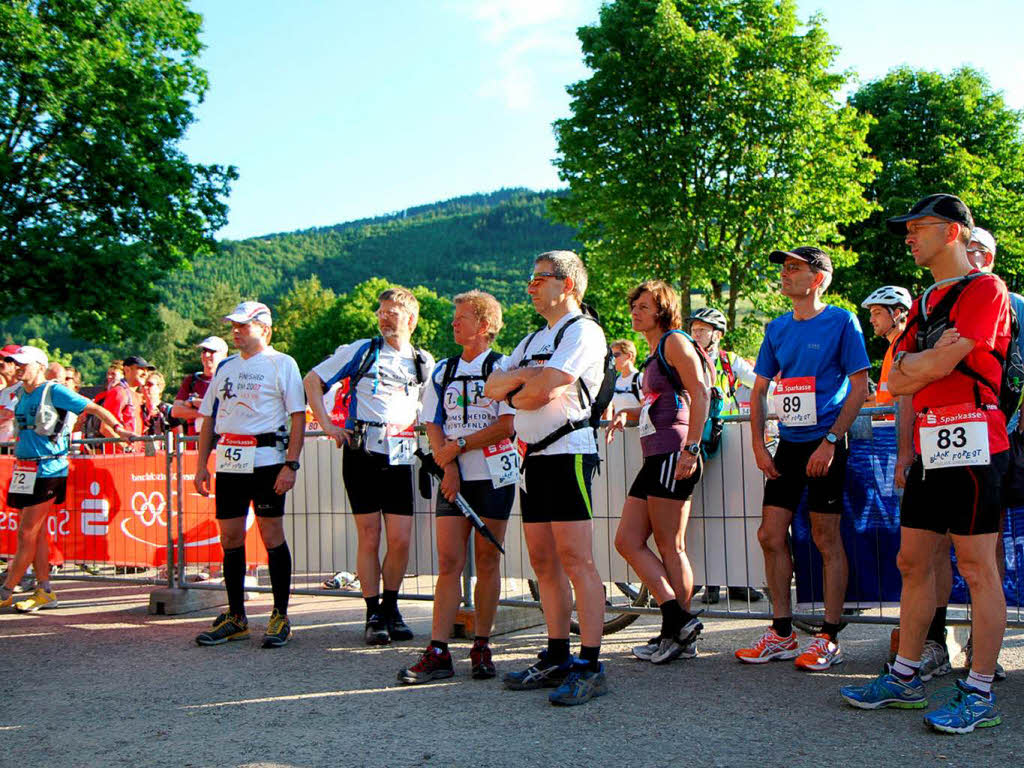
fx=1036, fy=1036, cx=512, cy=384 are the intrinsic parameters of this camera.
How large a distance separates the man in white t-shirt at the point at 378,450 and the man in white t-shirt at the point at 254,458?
255 mm

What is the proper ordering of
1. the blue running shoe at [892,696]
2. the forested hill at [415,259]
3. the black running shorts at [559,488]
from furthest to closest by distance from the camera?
the forested hill at [415,259] < the black running shorts at [559,488] < the blue running shoe at [892,696]

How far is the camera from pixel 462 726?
461 centimetres

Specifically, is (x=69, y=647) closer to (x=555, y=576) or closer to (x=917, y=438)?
(x=555, y=576)

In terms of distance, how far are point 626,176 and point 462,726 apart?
88.4 ft

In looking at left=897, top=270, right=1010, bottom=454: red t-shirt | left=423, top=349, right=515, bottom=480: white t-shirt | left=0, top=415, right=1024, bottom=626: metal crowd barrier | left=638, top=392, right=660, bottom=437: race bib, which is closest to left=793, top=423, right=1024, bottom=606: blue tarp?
left=0, top=415, right=1024, bottom=626: metal crowd barrier

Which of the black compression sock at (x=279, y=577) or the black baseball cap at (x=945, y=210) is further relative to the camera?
the black compression sock at (x=279, y=577)

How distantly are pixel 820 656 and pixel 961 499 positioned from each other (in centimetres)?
154

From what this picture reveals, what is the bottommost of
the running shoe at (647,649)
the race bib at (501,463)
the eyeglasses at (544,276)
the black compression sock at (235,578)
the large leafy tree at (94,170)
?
the running shoe at (647,649)

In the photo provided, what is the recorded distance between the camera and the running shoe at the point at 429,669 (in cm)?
547

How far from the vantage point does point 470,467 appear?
5.81 meters

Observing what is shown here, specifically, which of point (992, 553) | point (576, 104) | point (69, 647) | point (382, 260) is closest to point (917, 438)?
point (992, 553)

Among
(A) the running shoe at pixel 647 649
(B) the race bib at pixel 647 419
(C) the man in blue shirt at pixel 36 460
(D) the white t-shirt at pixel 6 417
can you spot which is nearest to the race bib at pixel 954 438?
(B) the race bib at pixel 647 419

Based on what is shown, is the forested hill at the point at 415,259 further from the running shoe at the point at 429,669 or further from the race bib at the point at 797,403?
the running shoe at the point at 429,669

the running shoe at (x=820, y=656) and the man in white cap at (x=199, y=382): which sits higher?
the man in white cap at (x=199, y=382)
